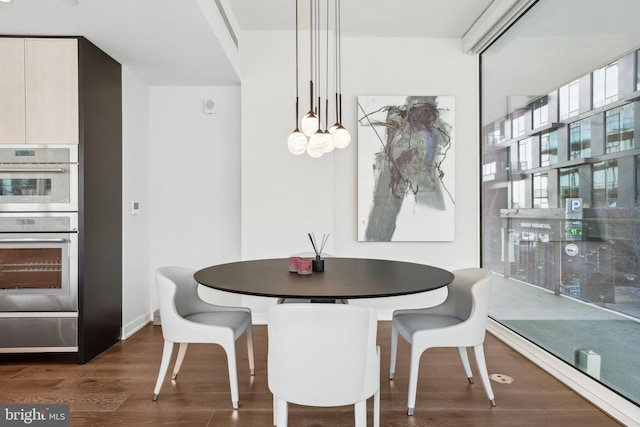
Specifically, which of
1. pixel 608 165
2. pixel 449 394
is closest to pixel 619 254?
pixel 608 165

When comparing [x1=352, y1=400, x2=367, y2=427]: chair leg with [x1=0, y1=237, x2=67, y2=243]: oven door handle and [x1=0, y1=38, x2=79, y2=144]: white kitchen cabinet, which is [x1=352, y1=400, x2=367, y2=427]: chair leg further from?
[x1=0, y1=38, x2=79, y2=144]: white kitchen cabinet

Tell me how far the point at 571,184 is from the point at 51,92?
3776mm

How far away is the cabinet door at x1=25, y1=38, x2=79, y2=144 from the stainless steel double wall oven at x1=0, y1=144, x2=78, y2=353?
0.37 feet

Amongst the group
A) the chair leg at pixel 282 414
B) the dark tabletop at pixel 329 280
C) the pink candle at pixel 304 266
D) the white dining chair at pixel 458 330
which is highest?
the pink candle at pixel 304 266

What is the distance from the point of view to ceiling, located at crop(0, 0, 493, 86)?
2.46 m

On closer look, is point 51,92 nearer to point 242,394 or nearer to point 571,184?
point 242,394

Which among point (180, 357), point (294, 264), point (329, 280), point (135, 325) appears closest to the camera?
point (329, 280)

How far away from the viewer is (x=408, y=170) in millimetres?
3820

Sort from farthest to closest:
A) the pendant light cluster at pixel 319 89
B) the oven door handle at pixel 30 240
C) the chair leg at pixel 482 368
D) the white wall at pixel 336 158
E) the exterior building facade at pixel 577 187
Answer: the white wall at pixel 336 158 < the oven door handle at pixel 30 240 < the pendant light cluster at pixel 319 89 < the chair leg at pixel 482 368 < the exterior building facade at pixel 577 187

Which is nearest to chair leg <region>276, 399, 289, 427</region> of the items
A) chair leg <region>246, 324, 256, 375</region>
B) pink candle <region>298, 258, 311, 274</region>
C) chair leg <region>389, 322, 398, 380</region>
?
pink candle <region>298, 258, 311, 274</region>

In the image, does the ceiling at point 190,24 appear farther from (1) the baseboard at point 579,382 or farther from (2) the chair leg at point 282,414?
(1) the baseboard at point 579,382

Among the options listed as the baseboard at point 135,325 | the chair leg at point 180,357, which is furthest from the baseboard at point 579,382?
the baseboard at point 135,325

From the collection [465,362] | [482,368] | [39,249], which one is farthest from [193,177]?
[482,368]

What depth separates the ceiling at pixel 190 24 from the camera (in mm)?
2463
